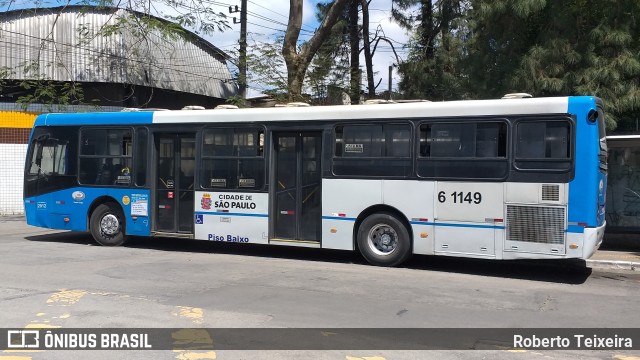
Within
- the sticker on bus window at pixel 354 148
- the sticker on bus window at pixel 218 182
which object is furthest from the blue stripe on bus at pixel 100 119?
the sticker on bus window at pixel 354 148

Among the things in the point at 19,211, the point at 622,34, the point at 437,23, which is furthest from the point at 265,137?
the point at 19,211

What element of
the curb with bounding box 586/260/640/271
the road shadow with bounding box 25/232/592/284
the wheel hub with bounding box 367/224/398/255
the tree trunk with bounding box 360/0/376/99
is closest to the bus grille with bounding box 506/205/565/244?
the road shadow with bounding box 25/232/592/284

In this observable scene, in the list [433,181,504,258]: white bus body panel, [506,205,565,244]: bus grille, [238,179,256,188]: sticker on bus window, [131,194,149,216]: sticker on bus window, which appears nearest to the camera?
[506,205,565,244]: bus grille

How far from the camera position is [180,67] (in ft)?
94.3

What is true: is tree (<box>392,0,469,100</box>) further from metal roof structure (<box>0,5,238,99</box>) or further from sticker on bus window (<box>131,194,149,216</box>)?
sticker on bus window (<box>131,194,149,216</box>)

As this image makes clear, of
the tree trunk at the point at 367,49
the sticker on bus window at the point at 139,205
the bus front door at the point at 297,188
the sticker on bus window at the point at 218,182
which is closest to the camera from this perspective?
the bus front door at the point at 297,188

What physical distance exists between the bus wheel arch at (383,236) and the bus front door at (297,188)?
0.93 m

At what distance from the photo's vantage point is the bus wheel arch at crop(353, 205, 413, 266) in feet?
36.3

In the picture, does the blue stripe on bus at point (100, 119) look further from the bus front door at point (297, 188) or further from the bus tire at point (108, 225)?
the bus front door at point (297, 188)

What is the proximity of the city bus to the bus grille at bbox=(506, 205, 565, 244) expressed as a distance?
0.06 feet

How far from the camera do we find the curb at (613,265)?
11164 mm

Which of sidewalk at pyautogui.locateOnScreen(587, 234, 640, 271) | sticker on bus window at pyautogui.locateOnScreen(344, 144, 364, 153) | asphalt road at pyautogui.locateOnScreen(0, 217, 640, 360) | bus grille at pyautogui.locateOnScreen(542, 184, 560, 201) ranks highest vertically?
sticker on bus window at pyautogui.locateOnScreen(344, 144, 364, 153)

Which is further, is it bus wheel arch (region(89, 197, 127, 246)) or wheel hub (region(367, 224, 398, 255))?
bus wheel arch (region(89, 197, 127, 246))

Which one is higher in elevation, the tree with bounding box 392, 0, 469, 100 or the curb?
the tree with bounding box 392, 0, 469, 100
